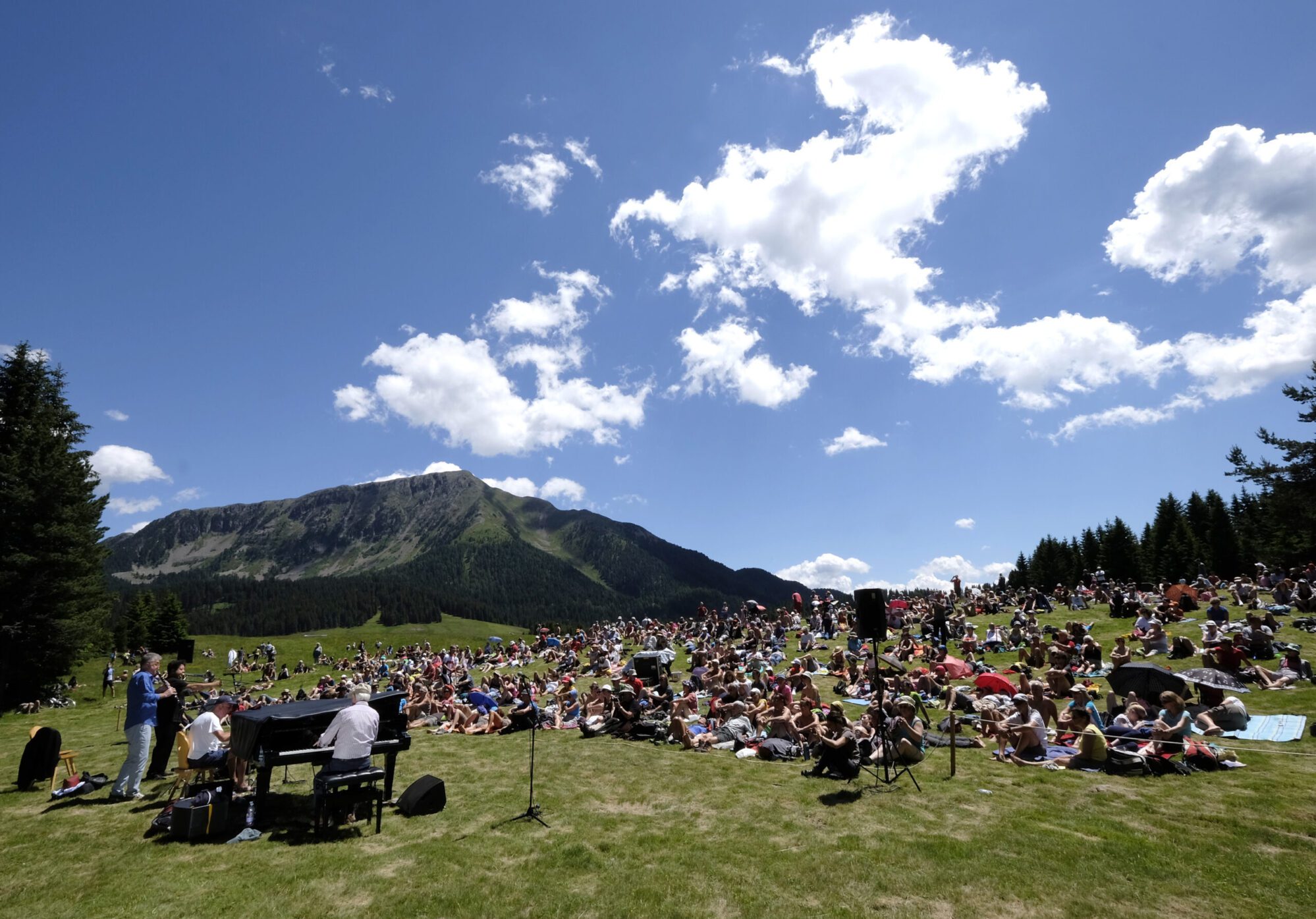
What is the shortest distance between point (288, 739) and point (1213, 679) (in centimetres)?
1731

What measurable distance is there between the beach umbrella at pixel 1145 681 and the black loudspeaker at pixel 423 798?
44.6 ft

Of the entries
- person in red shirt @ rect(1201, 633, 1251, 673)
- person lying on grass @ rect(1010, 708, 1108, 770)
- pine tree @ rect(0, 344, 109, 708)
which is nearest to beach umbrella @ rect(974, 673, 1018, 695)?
person lying on grass @ rect(1010, 708, 1108, 770)

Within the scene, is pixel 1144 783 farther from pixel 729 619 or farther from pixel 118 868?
pixel 729 619

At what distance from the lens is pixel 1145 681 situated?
Answer: 12727mm

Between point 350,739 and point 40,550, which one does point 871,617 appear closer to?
point 350,739

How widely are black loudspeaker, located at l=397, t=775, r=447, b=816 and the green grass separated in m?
0.20

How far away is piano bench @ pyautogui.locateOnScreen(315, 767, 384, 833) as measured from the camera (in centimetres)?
802

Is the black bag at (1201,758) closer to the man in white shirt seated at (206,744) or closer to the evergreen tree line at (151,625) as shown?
the man in white shirt seated at (206,744)

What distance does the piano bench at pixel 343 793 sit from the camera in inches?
316

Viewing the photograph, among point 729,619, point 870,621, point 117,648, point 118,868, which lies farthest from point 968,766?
point 117,648

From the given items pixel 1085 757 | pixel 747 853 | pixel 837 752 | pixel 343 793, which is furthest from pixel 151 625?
pixel 1085 757

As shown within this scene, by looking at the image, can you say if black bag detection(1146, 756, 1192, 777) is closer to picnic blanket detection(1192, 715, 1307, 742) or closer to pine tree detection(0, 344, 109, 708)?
picnic blanket detection(1192, 715, 1307, 742)

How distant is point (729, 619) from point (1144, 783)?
2493 cm

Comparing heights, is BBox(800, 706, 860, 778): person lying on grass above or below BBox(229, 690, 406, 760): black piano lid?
below
